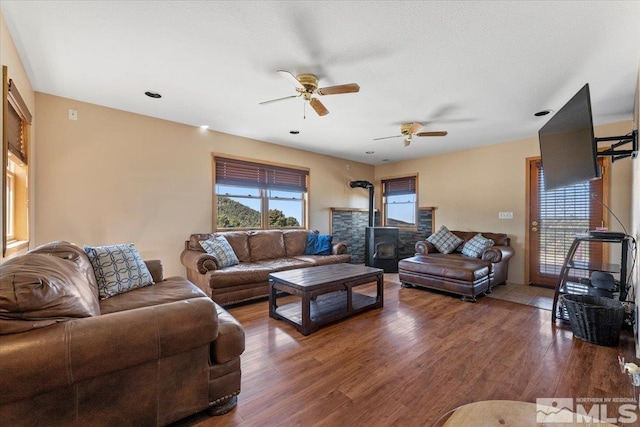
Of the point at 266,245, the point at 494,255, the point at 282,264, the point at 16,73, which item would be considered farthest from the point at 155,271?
the point at 494,255

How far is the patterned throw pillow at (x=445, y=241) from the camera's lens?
4.73 metres

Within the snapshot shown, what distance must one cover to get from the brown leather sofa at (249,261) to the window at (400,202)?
2.29 meters

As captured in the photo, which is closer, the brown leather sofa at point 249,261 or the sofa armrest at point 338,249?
the brown leather sofa at point 249,261

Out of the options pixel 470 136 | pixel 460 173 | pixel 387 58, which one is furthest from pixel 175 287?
pixel 460 173

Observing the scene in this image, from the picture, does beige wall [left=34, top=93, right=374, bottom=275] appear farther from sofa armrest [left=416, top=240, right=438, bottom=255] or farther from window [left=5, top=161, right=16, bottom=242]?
sofa armrest [left=416, top=240, right=438, bottom=255]

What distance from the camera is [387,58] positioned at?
7.47ft

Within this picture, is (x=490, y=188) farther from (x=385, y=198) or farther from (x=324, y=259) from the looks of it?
(x=324, y=259)

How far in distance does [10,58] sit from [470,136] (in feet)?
17.9

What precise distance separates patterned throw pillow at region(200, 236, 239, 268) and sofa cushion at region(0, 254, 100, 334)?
214 cm

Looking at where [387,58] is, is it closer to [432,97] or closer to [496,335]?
[432,97]

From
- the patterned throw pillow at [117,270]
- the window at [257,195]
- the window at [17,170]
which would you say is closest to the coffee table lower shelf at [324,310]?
the patterned throw pillow at [117,270]

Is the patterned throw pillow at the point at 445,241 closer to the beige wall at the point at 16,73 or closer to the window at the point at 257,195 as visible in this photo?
the window at the point at 257,195

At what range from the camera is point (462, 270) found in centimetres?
360

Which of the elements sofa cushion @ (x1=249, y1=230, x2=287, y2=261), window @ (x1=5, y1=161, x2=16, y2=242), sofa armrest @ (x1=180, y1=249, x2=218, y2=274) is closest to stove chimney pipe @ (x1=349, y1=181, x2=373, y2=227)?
sofa cushion @ (x1=249, y1=230, x2=287, y2=261)
